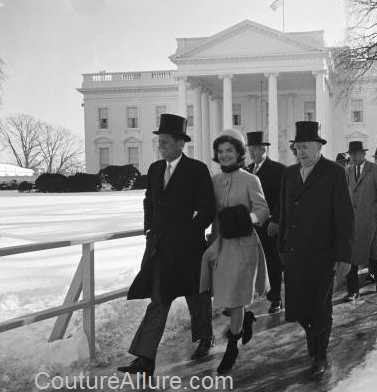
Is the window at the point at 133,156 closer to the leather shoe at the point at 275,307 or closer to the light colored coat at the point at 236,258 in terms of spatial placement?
the leather shoe at the point at 275,307

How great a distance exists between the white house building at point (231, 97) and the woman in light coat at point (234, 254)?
4298 centimetres

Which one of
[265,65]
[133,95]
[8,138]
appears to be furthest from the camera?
[8,138]

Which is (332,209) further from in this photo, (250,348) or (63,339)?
(63,339)

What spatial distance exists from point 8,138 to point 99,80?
40694 millimetres

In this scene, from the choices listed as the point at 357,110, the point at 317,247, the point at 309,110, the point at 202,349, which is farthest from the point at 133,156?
the point at 317,247

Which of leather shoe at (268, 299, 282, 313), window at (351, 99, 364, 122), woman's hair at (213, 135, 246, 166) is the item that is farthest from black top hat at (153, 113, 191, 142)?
window at (351, 99, 364, 122)

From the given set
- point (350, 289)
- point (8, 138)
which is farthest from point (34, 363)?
point (8, 138)

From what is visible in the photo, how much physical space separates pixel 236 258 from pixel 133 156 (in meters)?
58.4

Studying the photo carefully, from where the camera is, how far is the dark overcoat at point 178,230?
4779 mm

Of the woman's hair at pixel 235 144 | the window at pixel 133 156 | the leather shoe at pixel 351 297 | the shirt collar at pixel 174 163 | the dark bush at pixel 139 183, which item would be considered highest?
the window at pixel 133 156

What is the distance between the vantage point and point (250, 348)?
18.1ft

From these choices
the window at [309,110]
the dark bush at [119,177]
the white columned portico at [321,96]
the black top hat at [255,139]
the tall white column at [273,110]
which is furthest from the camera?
the window at [309,110]

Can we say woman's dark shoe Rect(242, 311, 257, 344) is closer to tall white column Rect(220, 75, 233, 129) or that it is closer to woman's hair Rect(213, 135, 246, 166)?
woman's hair Rect(213, 135, 246, 166)

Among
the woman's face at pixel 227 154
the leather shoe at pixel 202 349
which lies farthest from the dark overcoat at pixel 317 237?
the leather shoe at pixel 202 349
